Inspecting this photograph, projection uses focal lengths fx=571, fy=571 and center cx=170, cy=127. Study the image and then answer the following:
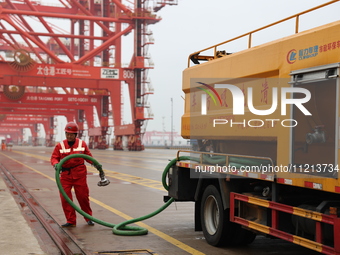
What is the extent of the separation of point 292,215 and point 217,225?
1.98 m

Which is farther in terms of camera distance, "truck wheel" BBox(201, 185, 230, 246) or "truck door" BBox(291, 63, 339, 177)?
"truck wheel" BBox(201, 185, 230, 246)

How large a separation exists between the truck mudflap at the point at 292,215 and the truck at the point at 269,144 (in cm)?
1

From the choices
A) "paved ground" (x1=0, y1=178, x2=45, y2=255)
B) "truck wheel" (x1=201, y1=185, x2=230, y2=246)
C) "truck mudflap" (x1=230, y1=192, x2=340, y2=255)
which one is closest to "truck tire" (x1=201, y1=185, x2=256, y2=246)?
"truck wheel" (x1=201, y1=185, x2=230, y2=246)

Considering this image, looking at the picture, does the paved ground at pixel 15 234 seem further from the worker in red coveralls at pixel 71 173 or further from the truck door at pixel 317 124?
the truck door at pixel 317 124

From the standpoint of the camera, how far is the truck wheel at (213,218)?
8008mm

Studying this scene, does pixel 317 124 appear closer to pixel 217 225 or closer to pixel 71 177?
pixel 217 225

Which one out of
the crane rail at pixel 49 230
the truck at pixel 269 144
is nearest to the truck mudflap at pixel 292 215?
the truck at pixel 269 144

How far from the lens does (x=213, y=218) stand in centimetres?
853

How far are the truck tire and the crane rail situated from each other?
73.3 inches

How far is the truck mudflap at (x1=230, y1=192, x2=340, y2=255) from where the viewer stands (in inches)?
219

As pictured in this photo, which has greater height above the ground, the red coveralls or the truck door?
the truck door

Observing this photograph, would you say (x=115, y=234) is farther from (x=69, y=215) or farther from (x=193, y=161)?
(x=193, y=161)

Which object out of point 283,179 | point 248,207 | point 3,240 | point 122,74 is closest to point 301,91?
point 283,179

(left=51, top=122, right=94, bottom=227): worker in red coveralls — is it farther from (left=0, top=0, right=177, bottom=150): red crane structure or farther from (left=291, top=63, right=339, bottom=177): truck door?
(left=0, top=0, right=177, bottom=150): red crane structure
